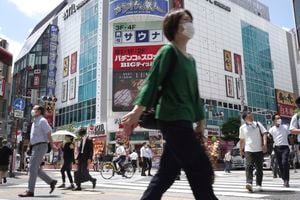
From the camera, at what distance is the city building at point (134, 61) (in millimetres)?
44312

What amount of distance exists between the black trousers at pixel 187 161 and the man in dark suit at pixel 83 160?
5.83m

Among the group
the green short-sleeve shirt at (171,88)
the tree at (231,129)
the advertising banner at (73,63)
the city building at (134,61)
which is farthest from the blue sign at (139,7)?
the green short-sleeve shirt at (171,88)

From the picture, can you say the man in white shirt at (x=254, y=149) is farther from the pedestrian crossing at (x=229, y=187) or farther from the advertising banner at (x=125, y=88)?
the advertising banner at (x=125, y=88)

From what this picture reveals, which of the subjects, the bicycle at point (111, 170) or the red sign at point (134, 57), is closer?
the bicycle at point (111, 170)

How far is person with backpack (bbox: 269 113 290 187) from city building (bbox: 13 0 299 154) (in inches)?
1066

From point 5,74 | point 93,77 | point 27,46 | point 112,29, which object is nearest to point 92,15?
point 112,29

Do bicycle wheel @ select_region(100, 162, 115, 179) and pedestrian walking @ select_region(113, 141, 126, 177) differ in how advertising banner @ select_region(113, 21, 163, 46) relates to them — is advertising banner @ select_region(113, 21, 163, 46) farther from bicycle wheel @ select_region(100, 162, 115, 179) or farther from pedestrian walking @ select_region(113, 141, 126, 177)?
pedestrian walking @ select_region(113, 141, 126, 177)

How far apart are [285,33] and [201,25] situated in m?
25.3

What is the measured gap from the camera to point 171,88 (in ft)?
8.70

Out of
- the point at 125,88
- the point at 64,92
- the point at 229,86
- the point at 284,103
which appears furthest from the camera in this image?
the point at 284,103

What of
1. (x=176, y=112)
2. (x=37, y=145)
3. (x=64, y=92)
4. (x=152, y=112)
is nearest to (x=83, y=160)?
(x=37, y=145)

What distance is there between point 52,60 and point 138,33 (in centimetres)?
1704

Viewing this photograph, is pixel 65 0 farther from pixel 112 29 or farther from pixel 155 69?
pixel 155 69

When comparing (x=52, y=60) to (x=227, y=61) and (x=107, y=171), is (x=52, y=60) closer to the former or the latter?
(x=227, y=61)
